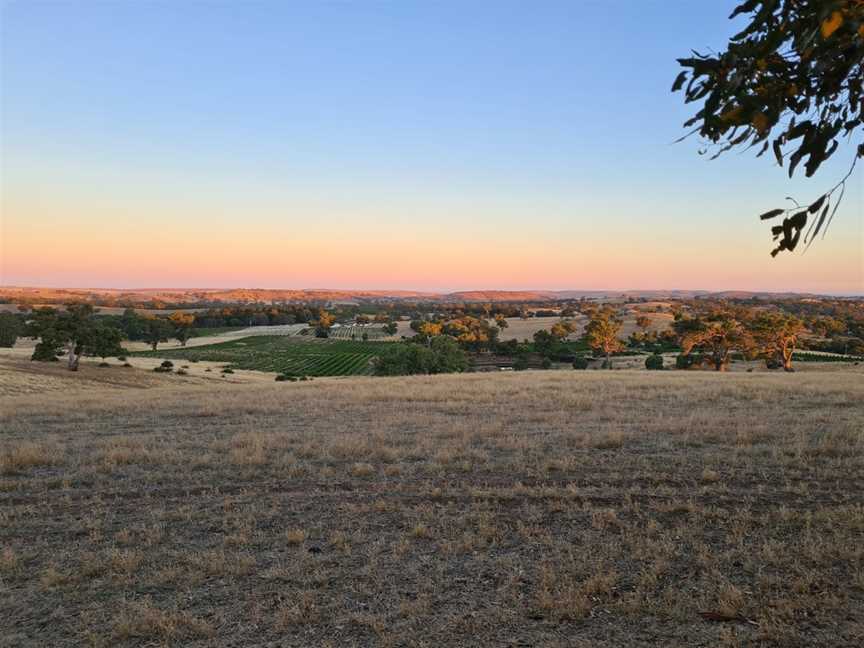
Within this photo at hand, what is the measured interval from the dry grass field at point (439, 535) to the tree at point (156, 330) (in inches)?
3605

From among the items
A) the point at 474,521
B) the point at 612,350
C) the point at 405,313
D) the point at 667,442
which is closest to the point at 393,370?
the point at 612,350

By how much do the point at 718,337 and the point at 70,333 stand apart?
57.5 metres

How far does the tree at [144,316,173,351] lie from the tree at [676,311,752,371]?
266ft

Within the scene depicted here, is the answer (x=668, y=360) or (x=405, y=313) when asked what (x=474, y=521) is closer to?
(x=668, y=360)

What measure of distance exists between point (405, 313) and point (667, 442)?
172851mm

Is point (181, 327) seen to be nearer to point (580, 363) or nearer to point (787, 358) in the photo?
point (580, 363)

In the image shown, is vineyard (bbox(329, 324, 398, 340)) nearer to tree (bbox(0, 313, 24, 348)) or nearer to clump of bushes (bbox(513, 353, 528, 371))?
clump of bushes (bbox(513, 353, 528, 371))

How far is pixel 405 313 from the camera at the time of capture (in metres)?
182

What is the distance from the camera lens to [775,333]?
50.7 metres

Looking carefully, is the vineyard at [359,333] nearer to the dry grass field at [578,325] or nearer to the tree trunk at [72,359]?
the dry grass field at [578,325]

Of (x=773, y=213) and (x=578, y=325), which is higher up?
(x=773, y=213)

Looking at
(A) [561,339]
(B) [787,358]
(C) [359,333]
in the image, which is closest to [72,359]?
(B) [787,358]

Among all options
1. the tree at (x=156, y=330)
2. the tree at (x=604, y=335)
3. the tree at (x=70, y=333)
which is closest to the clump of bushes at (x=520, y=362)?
the tree at (x=604, y=335)

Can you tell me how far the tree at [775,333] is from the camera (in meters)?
50.6
